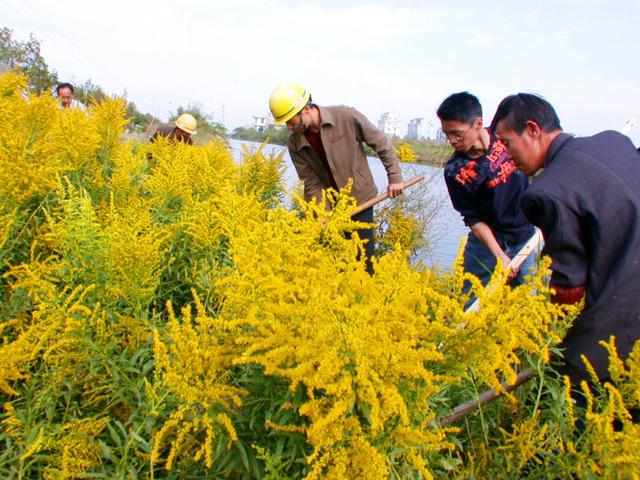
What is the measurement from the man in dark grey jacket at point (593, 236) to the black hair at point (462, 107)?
126cm

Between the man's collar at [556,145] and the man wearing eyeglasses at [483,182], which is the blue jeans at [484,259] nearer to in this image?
the man wearing eyeglasses at [483,182]

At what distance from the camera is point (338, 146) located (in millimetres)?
4363

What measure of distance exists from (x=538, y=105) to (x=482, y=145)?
120 cm

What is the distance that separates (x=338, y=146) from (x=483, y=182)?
4.74 ft

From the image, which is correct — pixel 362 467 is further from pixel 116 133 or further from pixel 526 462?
pixel 116 133

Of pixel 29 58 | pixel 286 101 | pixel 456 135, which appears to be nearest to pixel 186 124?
pixel 286 101

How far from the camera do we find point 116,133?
349cm

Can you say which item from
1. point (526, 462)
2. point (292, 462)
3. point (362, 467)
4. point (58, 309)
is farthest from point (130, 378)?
point (526, 462)

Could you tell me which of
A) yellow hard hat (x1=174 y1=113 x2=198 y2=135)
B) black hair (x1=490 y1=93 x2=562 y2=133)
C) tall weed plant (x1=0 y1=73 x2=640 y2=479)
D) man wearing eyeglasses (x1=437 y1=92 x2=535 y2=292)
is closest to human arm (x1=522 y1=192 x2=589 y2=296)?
tall weed plant (x1=0 y1=73 x2=640 y2=479)

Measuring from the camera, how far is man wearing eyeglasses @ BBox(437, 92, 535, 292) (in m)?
3.29

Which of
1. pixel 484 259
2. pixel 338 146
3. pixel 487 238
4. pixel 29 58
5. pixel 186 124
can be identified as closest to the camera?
pixel 487 238

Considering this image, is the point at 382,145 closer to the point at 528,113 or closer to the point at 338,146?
the point at 338,146

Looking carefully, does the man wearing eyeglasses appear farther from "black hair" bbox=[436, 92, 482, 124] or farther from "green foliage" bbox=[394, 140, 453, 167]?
"green foliage" bbox=[394, 140, 453, 167]

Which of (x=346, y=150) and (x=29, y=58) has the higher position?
(x=29, y=58)
